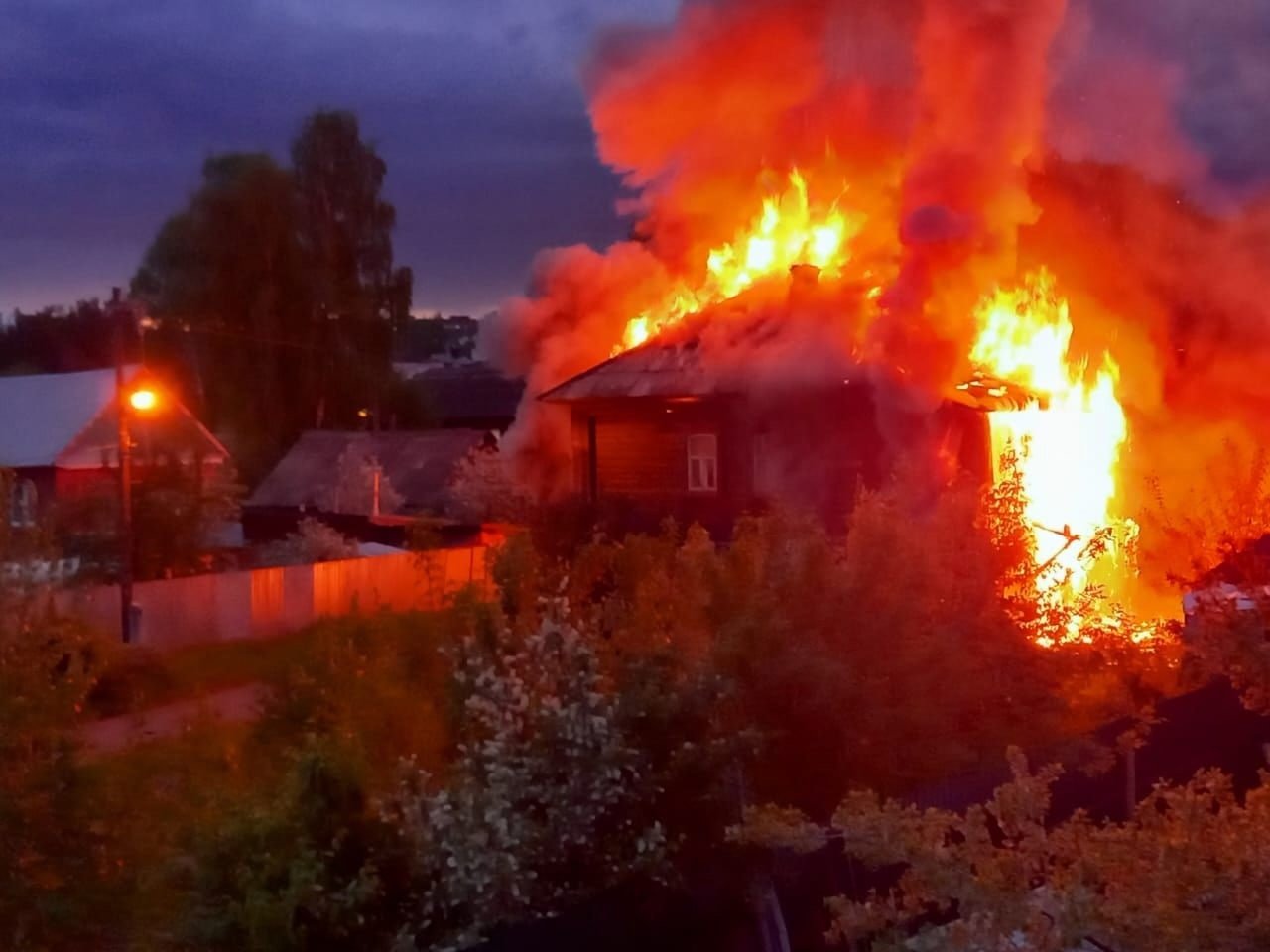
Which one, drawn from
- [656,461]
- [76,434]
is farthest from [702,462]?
[76,434]

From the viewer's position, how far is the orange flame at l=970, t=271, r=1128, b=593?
2000 centimetres

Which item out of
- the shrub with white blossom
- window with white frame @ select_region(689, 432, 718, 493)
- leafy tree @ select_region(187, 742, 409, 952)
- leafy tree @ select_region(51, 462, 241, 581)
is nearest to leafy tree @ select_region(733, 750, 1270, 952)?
the shrub with white blossom

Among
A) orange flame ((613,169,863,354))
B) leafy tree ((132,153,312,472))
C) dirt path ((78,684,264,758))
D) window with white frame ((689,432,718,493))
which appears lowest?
dirt path ((78,684,264,758))

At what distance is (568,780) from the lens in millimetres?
7059

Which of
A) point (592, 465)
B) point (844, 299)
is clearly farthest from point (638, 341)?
point (844, 299)

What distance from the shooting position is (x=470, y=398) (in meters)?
57.0

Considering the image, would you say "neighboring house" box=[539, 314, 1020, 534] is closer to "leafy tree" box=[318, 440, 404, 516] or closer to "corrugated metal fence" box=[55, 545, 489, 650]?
"corrugated metal fence" box=[55, 545, 489, 650]

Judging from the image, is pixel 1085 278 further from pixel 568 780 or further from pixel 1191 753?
pixel 568 780

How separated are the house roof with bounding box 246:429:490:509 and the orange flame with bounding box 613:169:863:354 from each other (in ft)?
38.3

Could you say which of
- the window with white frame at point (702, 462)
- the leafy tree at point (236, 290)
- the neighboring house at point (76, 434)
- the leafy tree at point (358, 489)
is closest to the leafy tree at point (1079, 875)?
the window with white frame at point (702, 462)

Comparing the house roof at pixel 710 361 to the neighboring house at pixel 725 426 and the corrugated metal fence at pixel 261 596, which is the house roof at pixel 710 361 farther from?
the corrugated metal fence at pixel 261 596

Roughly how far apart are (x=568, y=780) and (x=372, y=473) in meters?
31.1

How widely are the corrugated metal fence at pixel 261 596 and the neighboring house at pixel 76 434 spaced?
8098mm

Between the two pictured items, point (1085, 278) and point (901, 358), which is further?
point (1085, 278)
